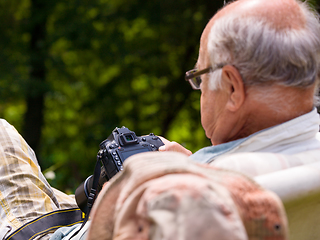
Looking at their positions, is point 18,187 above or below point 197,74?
below

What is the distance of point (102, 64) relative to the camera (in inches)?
243

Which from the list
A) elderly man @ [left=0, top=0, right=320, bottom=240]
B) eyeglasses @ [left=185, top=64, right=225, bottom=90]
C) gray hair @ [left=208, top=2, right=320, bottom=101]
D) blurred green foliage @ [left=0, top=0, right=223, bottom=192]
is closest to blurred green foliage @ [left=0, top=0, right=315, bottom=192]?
blurred green foliage @ [left=0, top=0, right=223, bottom=192]

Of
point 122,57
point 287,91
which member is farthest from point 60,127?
point 287,91

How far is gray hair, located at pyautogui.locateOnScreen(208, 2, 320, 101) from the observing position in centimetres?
95

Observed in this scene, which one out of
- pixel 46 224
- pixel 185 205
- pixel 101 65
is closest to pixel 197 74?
pixel 185 205

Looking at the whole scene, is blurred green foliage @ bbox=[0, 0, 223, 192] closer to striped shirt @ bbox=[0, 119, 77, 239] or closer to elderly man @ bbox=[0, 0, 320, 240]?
striped shirt @ bbox=[0, 119, 77, 239]

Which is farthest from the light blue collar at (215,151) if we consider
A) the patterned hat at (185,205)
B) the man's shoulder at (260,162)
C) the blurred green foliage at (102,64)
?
the blurred green foliage at (102,64)

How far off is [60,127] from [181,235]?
22.8ft

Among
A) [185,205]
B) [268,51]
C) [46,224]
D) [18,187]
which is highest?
[268,51]

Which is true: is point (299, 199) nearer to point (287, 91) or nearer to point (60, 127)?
point (287, 91)

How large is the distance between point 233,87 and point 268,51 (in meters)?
0.13

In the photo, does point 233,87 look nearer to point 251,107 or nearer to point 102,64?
point 251,107

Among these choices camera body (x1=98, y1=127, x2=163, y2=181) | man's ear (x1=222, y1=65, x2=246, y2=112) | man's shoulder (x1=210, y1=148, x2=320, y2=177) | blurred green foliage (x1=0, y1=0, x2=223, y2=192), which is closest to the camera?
man's shoulder (x1=210, y1=148, x2=320, y2=177)

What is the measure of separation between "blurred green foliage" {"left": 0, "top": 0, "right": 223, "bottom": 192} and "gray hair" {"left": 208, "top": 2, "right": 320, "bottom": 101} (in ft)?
14.0
